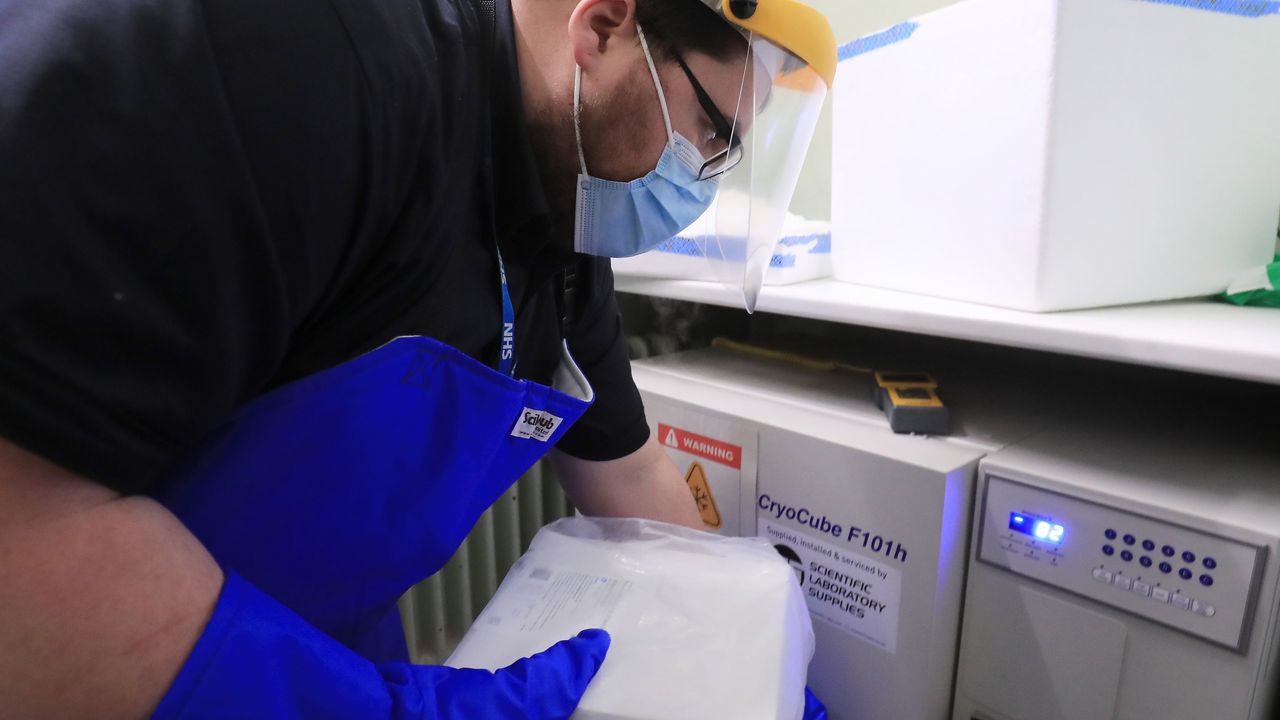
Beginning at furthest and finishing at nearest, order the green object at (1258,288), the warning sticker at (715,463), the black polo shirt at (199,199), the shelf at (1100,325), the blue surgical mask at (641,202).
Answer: the warning sticker at (715,463)
the green object at (1258,288)
the blue surgical mask at (641,202)
the shelf at (1100,325)
the black polo shirt at (199,199)

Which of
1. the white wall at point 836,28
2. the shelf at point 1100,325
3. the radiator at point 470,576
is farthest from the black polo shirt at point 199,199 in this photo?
the white wall at point 836,28

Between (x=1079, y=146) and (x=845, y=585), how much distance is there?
1.64ft

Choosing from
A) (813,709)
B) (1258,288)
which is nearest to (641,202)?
(813,709)

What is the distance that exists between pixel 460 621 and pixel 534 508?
24 centimetres

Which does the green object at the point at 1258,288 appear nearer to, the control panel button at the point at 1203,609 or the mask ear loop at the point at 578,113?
the control panel button at the point at 1203,609

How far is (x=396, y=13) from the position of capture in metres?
0.46

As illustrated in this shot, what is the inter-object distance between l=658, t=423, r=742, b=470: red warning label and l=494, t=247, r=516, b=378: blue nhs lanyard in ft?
1.10

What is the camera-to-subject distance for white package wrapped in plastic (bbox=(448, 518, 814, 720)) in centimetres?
59

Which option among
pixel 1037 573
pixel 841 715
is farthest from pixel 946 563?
pixel 841 715

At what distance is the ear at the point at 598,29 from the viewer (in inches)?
21.8

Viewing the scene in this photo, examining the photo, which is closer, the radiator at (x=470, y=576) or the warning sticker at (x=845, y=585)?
the warning sticker at (x=845, y=585)

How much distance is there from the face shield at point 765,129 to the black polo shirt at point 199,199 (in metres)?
0.24

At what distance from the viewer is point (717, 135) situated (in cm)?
A: 63

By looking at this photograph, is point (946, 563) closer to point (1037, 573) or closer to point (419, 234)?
point (1037, 573)
